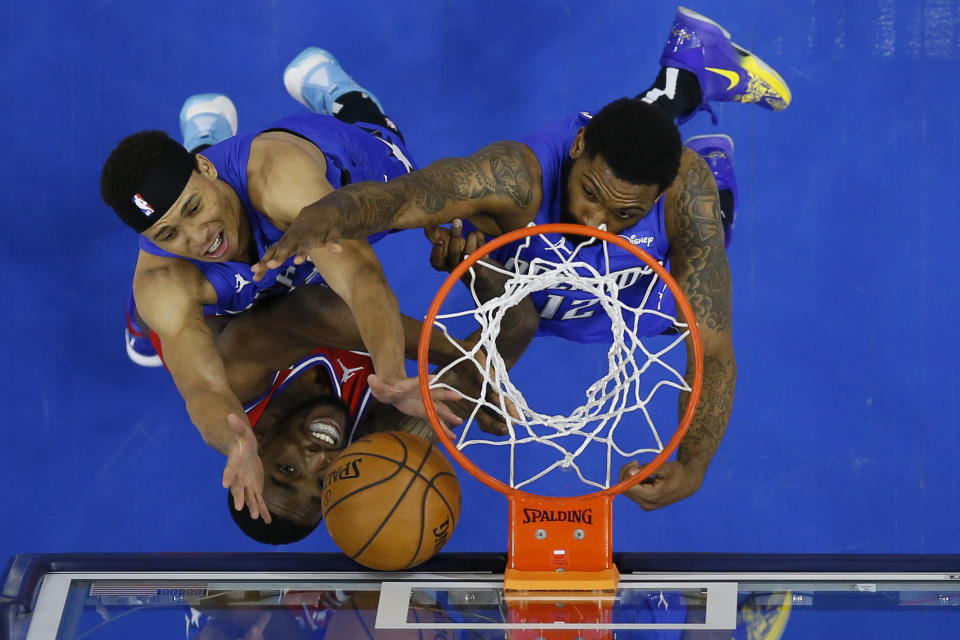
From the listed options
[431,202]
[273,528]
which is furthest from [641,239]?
[273,528]

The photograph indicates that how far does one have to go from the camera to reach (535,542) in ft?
8.57

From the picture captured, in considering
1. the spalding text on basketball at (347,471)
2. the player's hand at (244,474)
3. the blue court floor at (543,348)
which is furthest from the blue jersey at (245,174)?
the blue court floor at (543,348)

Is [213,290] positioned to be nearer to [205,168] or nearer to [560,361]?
[205,168]

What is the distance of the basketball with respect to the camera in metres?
2.59

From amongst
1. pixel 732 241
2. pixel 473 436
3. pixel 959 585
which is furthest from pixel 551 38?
pixel 959 585

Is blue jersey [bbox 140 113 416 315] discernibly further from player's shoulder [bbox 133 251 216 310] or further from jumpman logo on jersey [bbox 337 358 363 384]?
jumpman logo on jersey [bbox 337 358 363 384]

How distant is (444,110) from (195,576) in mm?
2522

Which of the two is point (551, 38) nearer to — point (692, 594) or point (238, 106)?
point (238, 106)

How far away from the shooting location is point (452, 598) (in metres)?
2.66

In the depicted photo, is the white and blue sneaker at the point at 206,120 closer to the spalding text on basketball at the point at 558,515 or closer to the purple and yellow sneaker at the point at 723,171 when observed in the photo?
the purple and yellow sneaker at the point at 723,171

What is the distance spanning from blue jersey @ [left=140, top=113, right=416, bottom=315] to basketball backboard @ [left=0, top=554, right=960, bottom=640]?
0.83 metres

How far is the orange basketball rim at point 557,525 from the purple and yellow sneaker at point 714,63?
175 centimetres

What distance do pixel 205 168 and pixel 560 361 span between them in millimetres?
1843

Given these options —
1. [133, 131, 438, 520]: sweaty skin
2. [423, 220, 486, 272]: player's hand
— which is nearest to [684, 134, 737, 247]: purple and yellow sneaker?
[423, 220, 486, 272]: player's hand
